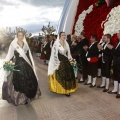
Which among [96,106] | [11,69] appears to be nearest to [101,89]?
[96,106]

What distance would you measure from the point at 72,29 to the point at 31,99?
1156cm

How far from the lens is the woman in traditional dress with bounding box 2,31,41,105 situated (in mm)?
6484

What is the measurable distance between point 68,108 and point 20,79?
1.54m

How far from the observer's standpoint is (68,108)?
6070mm

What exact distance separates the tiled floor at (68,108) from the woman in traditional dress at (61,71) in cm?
25

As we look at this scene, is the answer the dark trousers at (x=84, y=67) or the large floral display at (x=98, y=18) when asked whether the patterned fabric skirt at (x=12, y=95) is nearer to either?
the dark trousers at (x=84, y=67)

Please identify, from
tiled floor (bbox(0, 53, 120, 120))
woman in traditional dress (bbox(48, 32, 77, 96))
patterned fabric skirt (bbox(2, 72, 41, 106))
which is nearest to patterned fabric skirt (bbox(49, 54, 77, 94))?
woman in traditional dress (bbox(48, 32, 77, 96))

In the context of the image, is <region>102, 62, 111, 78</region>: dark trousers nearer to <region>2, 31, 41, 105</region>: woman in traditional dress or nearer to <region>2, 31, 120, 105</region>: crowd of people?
<region>2, 31, 120, 105</region>: crowd of people

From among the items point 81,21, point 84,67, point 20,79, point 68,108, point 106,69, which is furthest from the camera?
point 81,21

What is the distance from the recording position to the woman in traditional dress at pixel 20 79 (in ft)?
21.3

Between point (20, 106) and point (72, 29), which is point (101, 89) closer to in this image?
point (20, 106)

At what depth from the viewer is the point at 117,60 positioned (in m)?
Result: 7.01

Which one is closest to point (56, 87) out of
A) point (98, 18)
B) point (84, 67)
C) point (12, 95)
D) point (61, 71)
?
point (61, 71)

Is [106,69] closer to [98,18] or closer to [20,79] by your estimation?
[20,79]
